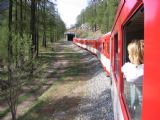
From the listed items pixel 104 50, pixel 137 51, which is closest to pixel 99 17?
pixel 104 50

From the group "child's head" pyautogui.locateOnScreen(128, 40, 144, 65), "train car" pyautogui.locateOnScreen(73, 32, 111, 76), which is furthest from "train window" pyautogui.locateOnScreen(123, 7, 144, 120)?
"train car" pyautogui.locateOnScreen(73, 32, 111, 76)

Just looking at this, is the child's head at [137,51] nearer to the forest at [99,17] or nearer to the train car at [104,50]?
the train car at [104,50]

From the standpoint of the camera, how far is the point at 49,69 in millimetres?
36562

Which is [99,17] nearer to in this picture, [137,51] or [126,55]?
[126,55]

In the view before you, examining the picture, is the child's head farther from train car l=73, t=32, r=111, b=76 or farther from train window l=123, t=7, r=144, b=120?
train car l=73, t=32, r=111, b=76

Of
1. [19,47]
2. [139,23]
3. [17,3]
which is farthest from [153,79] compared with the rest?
[17,3]

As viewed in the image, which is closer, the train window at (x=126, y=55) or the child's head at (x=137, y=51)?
the child's head at (x=137, y=51)

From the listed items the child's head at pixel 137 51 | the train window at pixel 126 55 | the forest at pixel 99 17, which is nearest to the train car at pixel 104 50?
the train window at pixel 126 55

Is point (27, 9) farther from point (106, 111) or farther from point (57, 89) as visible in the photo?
point (106, 111)

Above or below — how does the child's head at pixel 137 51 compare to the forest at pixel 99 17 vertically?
below

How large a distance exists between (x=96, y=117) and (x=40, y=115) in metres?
3.62

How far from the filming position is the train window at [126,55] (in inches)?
130

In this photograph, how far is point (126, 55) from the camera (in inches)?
191

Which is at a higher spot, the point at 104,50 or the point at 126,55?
the point at 104,50
